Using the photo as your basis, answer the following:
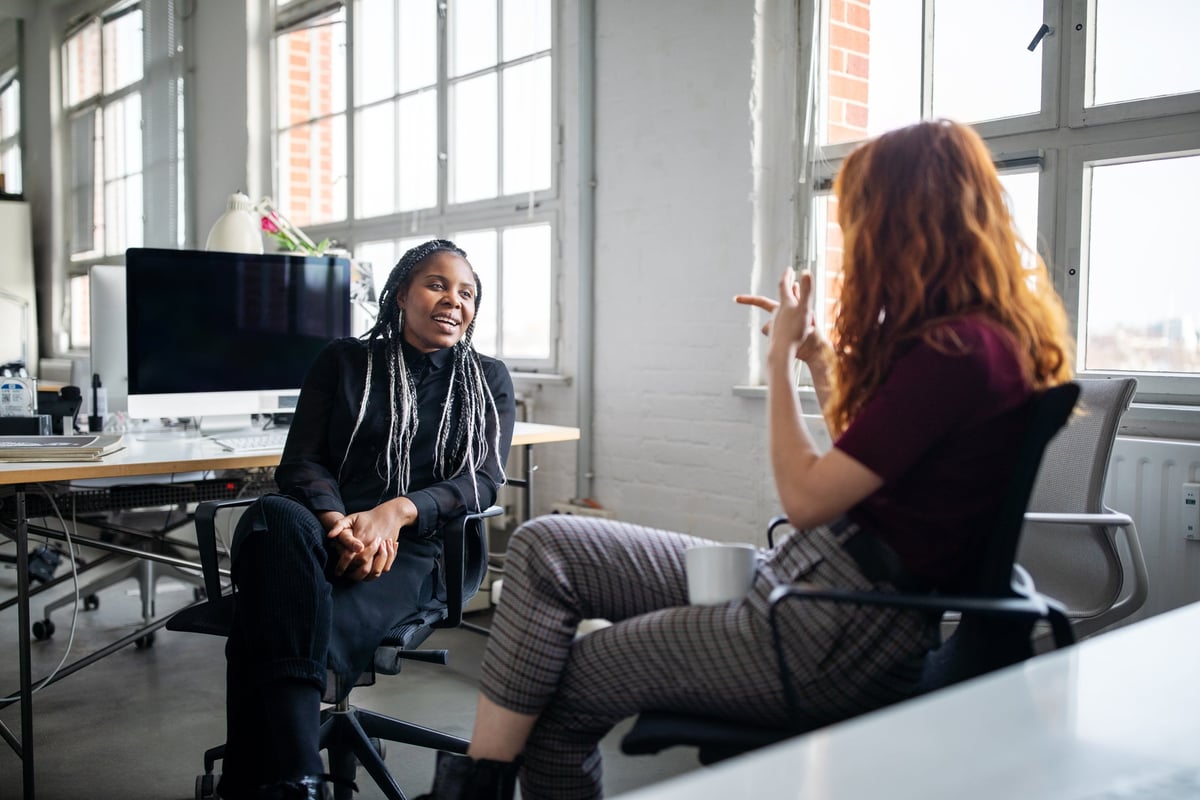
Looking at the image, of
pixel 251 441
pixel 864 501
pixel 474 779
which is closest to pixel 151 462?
pixel 251 441

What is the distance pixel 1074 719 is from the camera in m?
0.60

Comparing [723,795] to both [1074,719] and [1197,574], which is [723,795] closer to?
[1074,719]

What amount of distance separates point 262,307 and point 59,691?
1.24m

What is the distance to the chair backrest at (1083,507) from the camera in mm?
2035

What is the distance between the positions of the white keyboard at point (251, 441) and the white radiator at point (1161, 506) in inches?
77.8

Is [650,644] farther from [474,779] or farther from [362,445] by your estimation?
[362,445]

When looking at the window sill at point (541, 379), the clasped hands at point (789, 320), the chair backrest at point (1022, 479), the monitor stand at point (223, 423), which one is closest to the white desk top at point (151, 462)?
the monitor stand at point (223, 423)

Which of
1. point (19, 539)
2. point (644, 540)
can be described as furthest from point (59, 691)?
point (644, 540)

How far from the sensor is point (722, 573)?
1.33 meters

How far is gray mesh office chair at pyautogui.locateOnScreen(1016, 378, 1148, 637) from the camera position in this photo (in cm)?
201

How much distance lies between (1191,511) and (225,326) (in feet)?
8.02

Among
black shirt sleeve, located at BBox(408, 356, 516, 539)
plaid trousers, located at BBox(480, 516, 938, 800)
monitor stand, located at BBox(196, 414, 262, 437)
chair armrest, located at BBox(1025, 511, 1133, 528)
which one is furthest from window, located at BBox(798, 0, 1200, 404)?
monitor stand, located at BBox(196, 414, 262, 437)

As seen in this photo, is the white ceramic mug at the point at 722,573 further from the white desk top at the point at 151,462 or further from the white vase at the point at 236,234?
the white vase at the point at 236,234

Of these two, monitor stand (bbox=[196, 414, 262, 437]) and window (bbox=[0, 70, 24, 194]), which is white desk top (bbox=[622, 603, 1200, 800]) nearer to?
monitor stand (bbox=[196, 414, 262, 437])
